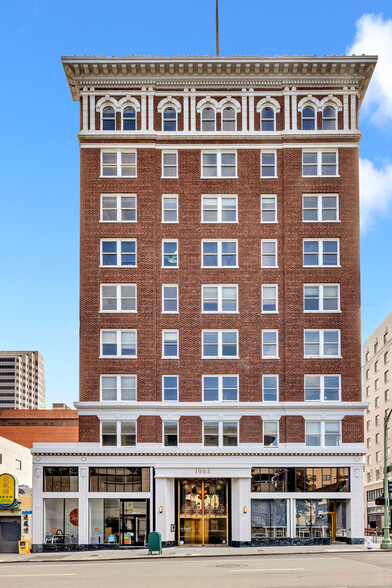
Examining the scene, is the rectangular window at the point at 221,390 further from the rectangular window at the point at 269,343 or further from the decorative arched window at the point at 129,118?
the decorative arched window at the point at 129,118

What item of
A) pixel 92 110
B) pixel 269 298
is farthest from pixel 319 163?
pixel 92 110

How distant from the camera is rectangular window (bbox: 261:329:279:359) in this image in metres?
52.9

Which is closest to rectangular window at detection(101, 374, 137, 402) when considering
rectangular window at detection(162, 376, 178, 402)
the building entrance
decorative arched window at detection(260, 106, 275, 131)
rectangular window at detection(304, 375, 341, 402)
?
rectangular window at detection(162, 376, 178, 402)

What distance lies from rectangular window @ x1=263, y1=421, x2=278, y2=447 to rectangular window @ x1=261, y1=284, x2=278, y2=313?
757cm

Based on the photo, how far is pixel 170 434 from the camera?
170ft

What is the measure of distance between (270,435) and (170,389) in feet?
23.5

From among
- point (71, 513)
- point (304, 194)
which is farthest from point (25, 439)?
point (304, 194)

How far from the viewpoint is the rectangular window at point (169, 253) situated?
176 feet

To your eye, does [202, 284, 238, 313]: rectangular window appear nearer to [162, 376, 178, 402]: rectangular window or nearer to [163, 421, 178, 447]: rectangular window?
[162, 376, 178, 402]: rectangular window

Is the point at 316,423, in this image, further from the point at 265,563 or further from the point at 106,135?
the point at 106,135

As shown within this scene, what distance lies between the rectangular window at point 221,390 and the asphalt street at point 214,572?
488 inches

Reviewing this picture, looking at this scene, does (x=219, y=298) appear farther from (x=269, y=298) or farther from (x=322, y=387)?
(x=322, y=387)

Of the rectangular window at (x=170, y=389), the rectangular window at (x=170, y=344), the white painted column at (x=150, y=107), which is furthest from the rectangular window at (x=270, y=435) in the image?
the white painted column at (x=150, y=107)

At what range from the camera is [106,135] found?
178ft
